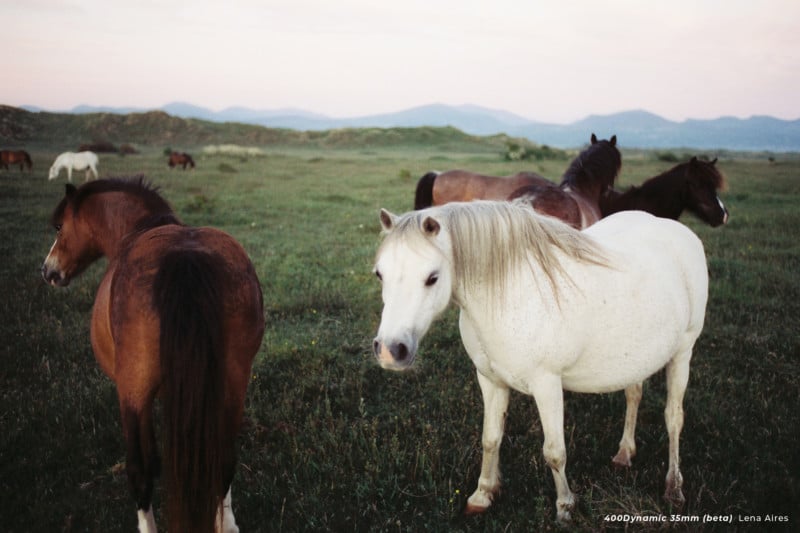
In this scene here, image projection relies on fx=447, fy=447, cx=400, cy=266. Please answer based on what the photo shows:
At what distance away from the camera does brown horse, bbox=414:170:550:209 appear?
836 cm

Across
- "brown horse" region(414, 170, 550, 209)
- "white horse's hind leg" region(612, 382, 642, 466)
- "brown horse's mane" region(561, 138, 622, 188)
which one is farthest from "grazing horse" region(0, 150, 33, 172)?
"white horse's hind leg" region(612, 382, 642, 466)

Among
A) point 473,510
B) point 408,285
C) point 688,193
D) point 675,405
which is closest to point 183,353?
point 408,285

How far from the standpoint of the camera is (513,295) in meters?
2.66

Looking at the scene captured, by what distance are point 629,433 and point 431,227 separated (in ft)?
8.82

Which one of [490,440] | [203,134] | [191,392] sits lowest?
[490,440]

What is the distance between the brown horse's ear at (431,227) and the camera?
7.54 feet

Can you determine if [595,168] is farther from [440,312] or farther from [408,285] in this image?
[408,285]

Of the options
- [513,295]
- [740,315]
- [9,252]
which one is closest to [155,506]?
[513,295]

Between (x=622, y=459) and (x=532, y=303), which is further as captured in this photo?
(x=622, y=459)

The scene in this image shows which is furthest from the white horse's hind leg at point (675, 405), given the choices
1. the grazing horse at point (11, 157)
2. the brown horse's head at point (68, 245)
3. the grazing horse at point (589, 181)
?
the grazing horse at point (11, 157)

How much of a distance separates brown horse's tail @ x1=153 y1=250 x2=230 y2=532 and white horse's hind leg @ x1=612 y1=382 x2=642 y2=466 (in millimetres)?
3011

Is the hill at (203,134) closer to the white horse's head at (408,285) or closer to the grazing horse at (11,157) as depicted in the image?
the grazing horse at (11,157)

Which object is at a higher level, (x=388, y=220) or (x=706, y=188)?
(x=706, y=188)

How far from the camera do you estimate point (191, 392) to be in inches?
87.7
